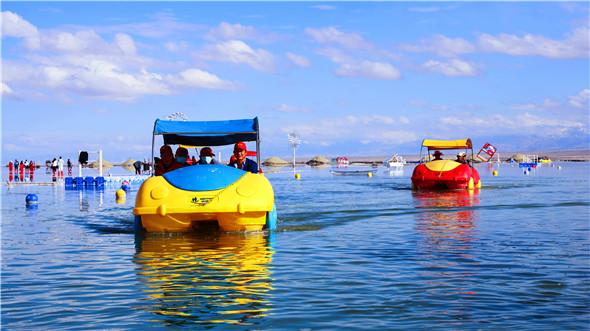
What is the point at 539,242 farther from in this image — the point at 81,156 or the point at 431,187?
the point at 81,156

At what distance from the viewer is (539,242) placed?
12.9m

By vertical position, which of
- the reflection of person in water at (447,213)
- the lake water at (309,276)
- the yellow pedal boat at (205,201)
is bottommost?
the lake water at (309,276)

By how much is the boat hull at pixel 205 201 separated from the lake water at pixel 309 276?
12.7 inches

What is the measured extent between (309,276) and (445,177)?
2070cm

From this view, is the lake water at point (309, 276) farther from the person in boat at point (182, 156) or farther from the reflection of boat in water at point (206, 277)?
the person in boat at point (182, 156)

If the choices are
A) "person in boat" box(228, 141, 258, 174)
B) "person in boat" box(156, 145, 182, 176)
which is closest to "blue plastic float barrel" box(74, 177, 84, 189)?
"person in boat" box(156, 145, 182, 176)

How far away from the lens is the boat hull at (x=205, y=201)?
13281 millimetres

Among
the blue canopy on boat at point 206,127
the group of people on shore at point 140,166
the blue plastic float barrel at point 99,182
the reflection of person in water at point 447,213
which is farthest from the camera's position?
the group of people on shore at point 140,166

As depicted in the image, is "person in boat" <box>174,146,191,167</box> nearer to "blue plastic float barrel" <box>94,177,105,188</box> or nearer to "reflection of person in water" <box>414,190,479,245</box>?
"reflection of person in water" <box>414,190,479,245</box>

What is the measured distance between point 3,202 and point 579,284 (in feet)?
72.2

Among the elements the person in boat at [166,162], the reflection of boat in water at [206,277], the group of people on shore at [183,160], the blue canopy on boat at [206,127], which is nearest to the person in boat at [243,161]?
the group of people on shore at [183,160]

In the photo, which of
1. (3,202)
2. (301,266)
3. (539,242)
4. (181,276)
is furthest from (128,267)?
(3,202)

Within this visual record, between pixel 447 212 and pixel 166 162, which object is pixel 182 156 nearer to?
pixel 166 162

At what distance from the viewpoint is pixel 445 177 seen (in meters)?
29.5
